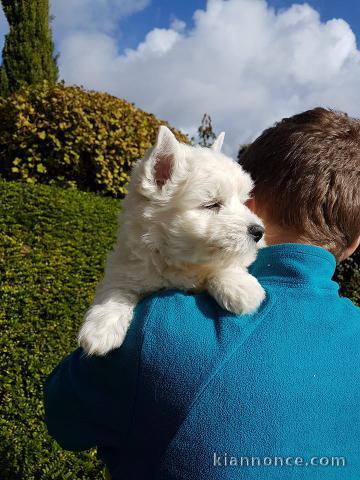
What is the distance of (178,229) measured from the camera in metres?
2.43

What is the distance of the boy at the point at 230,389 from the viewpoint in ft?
4.96

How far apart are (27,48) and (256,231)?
12.5 metres

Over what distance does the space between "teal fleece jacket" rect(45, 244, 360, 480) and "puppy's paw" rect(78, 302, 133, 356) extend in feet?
0.27

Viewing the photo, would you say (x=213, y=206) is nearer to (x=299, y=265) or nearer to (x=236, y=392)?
(x=299, y=265)

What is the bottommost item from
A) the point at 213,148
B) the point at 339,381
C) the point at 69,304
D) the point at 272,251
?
the point at 69,304

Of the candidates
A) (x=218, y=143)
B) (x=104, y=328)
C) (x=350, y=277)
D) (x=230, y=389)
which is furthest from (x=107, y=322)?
(x=350, y=277)

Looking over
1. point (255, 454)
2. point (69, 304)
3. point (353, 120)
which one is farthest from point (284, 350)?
point (69, 304)

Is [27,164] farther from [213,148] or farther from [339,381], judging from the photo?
[339,381]

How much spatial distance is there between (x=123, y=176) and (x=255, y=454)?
17.9 feet

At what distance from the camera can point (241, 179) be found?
8.11ft

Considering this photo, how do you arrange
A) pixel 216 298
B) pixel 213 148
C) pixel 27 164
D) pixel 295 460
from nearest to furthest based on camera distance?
pixel 295 460 → pixel 216 298 → pixel 213 148 → pixel 27 164

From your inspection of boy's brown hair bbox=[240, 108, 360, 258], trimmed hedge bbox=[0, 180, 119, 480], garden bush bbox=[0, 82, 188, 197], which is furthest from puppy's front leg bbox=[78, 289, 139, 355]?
garden bush bbox=[0, 82, 188, 197]

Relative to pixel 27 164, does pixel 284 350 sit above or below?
below

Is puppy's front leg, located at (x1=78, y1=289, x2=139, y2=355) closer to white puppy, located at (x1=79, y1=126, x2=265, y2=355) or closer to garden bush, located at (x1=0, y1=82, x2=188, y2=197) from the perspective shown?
white puppy, located at (x1=79, y1=126, x2=265, y2=355)
